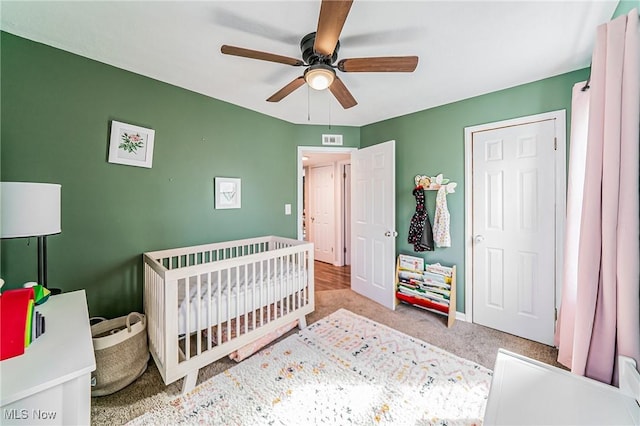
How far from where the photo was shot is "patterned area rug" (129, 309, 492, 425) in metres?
1.39

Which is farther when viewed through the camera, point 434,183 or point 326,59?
point 434,183

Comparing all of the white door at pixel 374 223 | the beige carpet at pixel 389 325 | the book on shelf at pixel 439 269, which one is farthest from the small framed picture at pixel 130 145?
the book on shelf at pixel 439 269

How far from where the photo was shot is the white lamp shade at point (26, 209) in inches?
45.9

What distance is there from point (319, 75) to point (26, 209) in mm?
1676

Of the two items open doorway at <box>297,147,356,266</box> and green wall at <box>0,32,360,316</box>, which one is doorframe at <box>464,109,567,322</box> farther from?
green wall at <box>0,32,360,316</box>

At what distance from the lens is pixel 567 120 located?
198cm

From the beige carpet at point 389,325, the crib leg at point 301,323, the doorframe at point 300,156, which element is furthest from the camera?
the doorframe at point 300,156

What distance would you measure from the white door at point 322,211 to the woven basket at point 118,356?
11.4 feet

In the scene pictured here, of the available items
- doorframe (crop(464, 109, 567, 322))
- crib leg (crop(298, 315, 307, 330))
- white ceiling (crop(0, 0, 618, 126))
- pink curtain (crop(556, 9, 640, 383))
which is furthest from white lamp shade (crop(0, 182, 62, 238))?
doorframe (crop(464, 109, 567, 322))

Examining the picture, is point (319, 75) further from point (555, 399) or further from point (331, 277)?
point (331, 277)

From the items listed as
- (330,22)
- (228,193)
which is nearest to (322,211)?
(228,193)

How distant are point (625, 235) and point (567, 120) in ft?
5.42

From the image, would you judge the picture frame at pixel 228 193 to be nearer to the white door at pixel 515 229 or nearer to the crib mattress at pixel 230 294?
the crib mattress at pixel 230 294

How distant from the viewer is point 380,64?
142 centimetres
